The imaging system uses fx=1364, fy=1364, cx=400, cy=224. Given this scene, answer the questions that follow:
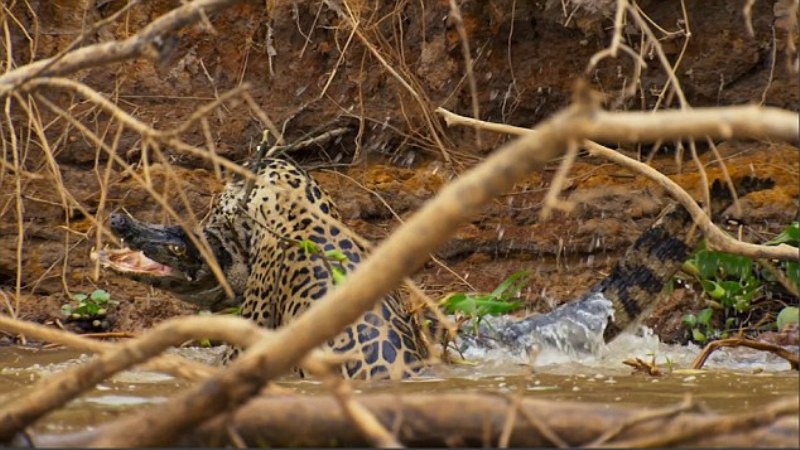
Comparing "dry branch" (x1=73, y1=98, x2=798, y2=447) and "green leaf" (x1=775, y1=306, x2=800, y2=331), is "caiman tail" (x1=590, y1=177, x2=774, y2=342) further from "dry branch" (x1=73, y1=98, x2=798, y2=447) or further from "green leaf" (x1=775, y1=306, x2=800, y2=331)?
"dry branch" (x1=73, y1=98, x2=798, y2=447)

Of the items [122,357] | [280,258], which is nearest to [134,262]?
[280,258]

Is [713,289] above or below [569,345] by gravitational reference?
above

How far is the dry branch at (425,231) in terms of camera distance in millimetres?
2377

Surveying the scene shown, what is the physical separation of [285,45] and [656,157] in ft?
7.83

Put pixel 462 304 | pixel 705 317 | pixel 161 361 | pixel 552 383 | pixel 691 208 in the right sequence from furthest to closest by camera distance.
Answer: pixel 705 317, pixel 462 304, pixel 691 208, pixel 552 383, pixel 161 361

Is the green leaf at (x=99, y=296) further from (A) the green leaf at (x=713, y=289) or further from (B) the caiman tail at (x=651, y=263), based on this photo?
(A) the green leaf at (x=713, y=289)

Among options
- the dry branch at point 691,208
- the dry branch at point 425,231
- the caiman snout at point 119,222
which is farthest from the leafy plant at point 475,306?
the dry branch at point 425,231

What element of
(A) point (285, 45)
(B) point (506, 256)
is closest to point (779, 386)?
(B) point (506, 256)

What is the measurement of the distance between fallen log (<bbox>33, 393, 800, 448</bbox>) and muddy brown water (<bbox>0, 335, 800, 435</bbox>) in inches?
35.2

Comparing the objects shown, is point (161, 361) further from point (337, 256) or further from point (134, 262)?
point (134, 262)

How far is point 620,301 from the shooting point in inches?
248

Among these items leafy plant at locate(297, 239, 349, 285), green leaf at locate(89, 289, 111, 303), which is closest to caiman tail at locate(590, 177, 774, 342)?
leafy plant at locate(297, 239, 349, 285)

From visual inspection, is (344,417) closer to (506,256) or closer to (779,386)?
(779,386)

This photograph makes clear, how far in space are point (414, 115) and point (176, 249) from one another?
8.00ft
